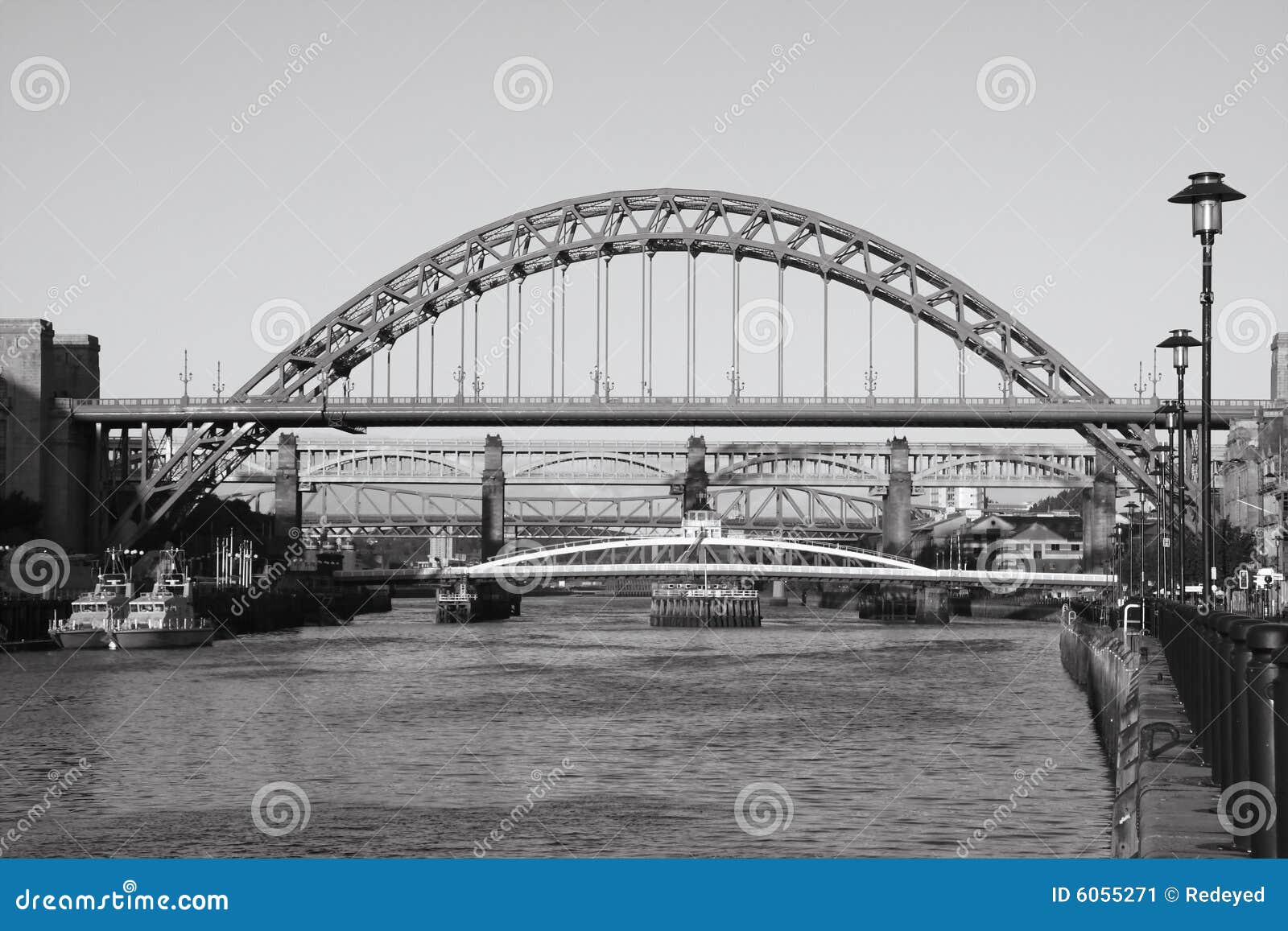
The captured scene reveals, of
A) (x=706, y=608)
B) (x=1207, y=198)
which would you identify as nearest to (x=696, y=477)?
(x=706, y=608)

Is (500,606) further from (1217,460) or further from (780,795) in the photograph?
(780,795)

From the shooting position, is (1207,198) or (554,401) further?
(554,401)

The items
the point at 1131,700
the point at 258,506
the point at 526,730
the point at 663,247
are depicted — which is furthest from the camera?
the point at 258,506

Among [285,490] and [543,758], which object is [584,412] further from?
[543,758]

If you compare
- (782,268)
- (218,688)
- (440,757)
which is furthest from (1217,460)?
(440,757)

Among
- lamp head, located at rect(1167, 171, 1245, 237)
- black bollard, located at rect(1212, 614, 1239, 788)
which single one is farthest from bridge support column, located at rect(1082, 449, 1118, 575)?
black bollard, located at rect(1212, 614, 1239, 788)

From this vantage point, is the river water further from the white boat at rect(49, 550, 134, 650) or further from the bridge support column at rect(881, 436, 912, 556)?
the bridge support column at rect(881, 436, 912, 556)

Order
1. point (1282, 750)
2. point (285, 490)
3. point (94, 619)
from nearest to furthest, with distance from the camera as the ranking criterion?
point (1282, 750) → point (94, 619) → point (285, 490)
